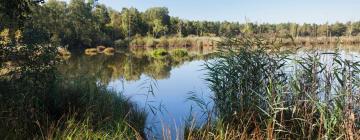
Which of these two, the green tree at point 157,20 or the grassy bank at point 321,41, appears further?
the green tree at point 157,20

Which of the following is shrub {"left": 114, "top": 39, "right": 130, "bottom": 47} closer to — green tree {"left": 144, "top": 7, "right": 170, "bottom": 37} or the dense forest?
Answer: the dense forest

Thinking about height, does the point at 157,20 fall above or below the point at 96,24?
above

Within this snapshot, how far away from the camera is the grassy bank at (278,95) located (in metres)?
4.29

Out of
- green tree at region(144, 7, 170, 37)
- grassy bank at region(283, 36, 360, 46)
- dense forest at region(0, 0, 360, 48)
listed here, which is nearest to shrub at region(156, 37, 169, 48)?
dense forest at region(0, 0, 360, 48)

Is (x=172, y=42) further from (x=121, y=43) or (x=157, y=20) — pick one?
(x=157, y=20)

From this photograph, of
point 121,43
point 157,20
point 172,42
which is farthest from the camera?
point 157,20

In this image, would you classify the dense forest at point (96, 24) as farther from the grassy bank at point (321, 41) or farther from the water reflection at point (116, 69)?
the grassy bank at point (321, 41)

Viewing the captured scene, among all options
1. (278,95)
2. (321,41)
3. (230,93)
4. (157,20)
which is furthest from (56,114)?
(157,20)

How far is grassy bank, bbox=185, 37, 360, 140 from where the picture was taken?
4.29m

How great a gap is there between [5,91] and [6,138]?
1.44 m

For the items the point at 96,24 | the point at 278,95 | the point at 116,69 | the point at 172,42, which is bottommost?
the point at 116,69

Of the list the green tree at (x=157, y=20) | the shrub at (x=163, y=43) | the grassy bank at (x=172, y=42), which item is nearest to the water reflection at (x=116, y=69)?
the grassy bank at (x=172, y=42)

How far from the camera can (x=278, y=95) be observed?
15.2 feet

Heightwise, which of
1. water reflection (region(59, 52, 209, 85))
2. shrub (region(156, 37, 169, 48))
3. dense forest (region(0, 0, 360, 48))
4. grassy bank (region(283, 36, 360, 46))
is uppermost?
dense forest (region(0, 0, 360, 48))
